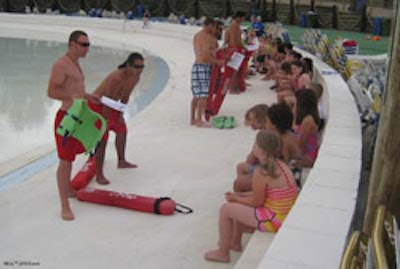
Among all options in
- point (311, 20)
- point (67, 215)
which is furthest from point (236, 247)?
point (311, 20)

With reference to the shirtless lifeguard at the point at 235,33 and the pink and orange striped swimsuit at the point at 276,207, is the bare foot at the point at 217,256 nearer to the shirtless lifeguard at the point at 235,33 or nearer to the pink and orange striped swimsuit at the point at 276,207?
the pink and orange striped swimsuit at the point at 276,207

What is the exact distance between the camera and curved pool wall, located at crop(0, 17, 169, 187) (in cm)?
628

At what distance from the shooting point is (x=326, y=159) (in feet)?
12.7

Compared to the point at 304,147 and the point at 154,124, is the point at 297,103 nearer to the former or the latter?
the point at 304,147

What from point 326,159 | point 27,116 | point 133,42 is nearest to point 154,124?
point 27,116

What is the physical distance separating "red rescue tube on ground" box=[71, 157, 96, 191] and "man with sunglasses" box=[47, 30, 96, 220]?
36 centimetres

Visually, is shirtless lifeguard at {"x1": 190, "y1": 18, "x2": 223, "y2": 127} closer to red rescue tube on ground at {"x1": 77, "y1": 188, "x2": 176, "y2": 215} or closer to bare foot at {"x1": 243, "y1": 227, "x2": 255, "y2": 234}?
red rescue tube on ground at {"x1": 77, "y1": 188, "x2": 176, "y2": 215}

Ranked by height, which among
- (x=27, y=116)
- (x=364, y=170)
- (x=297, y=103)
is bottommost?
(x=27, y=116)

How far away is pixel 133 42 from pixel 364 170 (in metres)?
14.1

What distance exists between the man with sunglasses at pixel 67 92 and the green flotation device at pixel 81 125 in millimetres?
46

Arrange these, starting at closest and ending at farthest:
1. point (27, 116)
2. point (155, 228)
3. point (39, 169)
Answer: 1. point (155, 228)
2. point (39, 169)
3. point (27, 116)

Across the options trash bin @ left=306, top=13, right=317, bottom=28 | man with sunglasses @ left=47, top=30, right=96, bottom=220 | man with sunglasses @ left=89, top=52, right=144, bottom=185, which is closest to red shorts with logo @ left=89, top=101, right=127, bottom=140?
man with sunglasses @ left=89, top=52, right=144, bottom=185

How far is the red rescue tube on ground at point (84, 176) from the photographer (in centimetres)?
507

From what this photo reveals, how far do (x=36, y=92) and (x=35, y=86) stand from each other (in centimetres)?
61
